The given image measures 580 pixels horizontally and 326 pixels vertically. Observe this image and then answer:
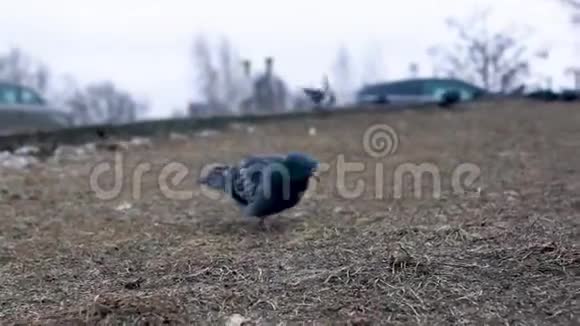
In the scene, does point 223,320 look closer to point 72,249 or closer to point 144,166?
point 72,249

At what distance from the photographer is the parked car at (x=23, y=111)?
40.8ft

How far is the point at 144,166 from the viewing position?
290 inches

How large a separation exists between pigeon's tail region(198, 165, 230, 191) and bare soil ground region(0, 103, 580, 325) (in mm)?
224

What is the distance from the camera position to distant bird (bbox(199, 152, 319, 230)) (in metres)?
3.70

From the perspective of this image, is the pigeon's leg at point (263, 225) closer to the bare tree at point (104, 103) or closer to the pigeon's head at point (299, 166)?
the pigeon's head at point (299, 166)

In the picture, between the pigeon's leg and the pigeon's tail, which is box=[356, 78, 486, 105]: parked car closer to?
the pigeon's tail

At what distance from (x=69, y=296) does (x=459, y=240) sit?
1.81 meters

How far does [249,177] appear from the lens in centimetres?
391

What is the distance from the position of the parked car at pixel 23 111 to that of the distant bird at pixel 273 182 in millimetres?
9050

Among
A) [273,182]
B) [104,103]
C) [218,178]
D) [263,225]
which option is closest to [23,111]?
[218,178]

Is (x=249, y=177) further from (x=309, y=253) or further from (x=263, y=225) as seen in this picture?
(x=309, y=253)

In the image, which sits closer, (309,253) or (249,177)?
(309,253)

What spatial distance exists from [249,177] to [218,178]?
0.59 meters

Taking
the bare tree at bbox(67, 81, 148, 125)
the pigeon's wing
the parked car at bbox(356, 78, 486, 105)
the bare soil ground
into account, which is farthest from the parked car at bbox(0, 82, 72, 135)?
the bare tree at bbox(67, 81, 148, 125)
